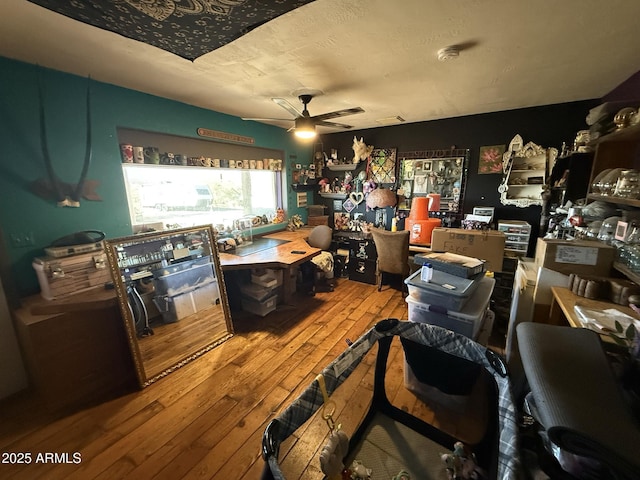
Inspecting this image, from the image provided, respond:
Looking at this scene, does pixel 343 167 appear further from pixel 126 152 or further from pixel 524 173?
pixel 126 152

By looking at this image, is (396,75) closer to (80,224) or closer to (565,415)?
(565,415)

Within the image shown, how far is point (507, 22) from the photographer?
1.32m

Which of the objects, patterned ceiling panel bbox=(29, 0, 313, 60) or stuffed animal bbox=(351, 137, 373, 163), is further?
stuffed animal bbox=(351, 137, 373, 163)

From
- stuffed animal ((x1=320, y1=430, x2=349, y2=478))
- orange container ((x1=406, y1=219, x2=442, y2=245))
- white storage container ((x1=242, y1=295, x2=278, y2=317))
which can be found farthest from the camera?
orange container ((x1=406, y1=219, x2=442, y2=245))

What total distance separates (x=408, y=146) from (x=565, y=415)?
3.78 m

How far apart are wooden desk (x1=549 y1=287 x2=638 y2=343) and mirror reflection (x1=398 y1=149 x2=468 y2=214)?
7.17 ft

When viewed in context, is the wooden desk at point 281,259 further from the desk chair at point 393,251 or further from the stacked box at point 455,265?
the stacked box at point 455,265

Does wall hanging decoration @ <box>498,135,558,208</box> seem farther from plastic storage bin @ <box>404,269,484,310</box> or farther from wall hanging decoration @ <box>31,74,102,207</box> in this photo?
wall hanging decoration @ <box>31,74,102,207</box>

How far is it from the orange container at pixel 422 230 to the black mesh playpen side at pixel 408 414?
194cm

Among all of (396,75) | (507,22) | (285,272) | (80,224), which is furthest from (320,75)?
(80,224)

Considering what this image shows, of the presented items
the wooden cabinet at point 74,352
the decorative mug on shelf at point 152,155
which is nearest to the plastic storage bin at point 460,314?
the wooden cabinet at point 74,352

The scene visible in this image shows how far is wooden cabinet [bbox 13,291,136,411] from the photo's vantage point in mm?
1591

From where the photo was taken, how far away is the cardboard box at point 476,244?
8.81 ft

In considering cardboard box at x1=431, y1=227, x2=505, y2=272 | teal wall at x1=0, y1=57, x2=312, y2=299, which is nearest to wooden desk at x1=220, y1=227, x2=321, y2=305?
teal wall at x1=0, y1=57, x2=312, y2=299
